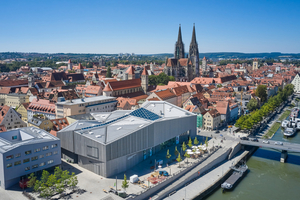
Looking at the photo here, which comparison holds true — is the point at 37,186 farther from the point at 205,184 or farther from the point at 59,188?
the point at 205,184

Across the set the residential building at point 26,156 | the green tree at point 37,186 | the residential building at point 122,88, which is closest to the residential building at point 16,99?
the residential building at point 122,88

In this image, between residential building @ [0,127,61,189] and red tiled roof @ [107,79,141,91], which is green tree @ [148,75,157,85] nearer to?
red tiled roof @ [107,79,141,91]

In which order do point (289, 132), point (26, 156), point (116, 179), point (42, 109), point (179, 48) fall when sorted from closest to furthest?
point (116, 179)
point (26, 156)
point (289, 132)
point (42, 109)
point (179, 48)

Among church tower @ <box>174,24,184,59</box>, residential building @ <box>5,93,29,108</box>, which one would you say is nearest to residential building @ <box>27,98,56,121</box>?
residential building @ <box>5,93,29,108</box>

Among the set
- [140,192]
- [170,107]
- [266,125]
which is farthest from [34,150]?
[266,125]

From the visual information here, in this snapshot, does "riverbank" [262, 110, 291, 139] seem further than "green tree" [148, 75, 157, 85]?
No

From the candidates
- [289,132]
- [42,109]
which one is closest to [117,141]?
[42,109]
